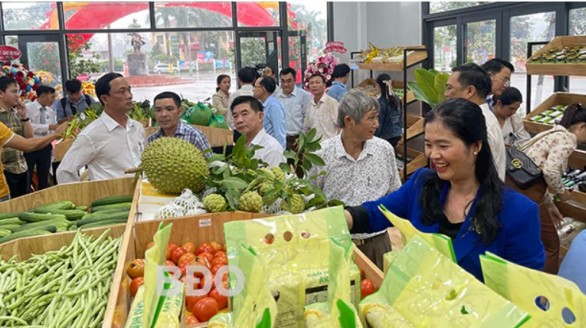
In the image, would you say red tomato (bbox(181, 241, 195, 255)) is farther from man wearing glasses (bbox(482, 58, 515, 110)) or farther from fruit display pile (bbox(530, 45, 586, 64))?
fruit display pile (bbox(530, 45, 586, 64))

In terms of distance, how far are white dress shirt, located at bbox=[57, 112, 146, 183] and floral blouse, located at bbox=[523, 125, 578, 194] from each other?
276cm

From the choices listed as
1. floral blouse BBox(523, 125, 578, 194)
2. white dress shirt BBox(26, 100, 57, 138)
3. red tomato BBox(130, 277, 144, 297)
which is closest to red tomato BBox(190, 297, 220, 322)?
A: red tomato BBox(130, 277, 144, 297)

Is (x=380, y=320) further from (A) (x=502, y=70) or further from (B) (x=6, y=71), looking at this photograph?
(B) (x=6, y=71)

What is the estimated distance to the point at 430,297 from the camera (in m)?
1.05

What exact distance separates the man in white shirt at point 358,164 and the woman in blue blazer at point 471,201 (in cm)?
85

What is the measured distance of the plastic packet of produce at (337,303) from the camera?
3.02 feet

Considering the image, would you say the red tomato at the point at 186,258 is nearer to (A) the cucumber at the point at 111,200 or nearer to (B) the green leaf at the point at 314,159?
(B) the green leaf at the point at 314,159

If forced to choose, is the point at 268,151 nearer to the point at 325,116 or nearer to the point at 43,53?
the point at 325,116

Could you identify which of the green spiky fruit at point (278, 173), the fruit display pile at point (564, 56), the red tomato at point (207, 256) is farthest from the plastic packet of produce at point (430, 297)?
the fruit display pile at point (564, 56)

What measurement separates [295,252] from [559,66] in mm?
3777

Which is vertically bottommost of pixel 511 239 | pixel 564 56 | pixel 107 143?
pixel 511 239

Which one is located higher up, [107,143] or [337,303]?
[107,143]

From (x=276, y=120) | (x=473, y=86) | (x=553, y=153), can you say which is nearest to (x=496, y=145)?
(x=473, y=86)

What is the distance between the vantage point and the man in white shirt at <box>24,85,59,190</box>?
20.2 ft
